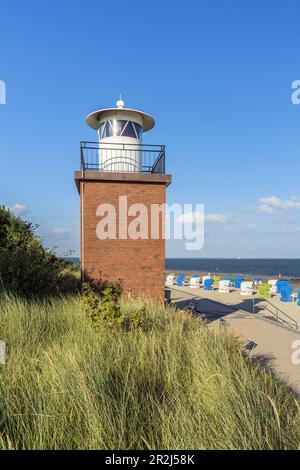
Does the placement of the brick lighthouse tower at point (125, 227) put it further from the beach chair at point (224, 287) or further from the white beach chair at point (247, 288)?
the beach chair at point (224, 287)

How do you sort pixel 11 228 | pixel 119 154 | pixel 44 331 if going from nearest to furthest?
pixel 44 331 < pixel 119 154 < pixel 11 228

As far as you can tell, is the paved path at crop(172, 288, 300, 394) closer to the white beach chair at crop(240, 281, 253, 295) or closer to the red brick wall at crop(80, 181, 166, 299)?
the red brick wall at crop(80, 181, 166, 299)

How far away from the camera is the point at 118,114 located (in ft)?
38.1

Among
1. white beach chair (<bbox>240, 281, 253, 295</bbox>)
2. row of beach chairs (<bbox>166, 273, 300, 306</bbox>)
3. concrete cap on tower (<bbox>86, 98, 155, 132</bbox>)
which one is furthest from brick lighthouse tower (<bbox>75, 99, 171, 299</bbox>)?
white beach chair (<bbox>240, 281, 253, 295</bbox>)

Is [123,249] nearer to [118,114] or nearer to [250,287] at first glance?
[118,114]

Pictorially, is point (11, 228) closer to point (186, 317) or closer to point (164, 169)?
point (164, 169)

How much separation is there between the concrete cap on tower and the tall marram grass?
8419 millimetres

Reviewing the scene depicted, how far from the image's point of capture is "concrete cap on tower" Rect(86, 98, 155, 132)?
456 inches

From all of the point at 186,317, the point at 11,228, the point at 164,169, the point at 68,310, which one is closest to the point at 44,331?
the point at 68,310

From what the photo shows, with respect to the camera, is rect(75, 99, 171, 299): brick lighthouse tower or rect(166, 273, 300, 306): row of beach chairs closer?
rect(75, 99, 171, 299): brick lighthouse tower

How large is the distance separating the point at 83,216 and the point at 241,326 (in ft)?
21.0

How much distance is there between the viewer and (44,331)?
247 inches

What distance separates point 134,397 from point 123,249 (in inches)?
277

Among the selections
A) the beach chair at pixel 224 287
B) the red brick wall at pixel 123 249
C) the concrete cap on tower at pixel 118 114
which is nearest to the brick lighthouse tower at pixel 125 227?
the red brick wall at pixel 123 249
